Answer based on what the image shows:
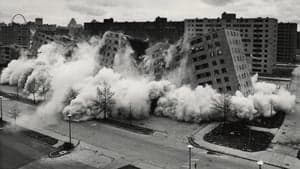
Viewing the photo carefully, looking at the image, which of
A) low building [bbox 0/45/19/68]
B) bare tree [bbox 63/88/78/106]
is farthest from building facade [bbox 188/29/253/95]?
low building [bbox 0/45/19/68]

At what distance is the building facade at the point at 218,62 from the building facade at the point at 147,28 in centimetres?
7430

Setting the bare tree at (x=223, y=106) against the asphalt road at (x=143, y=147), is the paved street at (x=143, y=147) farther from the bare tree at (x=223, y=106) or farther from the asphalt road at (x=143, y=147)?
the bare tree at (x=223, y=106)

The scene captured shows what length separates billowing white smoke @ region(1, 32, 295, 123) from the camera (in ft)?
154

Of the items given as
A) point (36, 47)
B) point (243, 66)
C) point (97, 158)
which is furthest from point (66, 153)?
point (36, 47)

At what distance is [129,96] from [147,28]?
296 ft

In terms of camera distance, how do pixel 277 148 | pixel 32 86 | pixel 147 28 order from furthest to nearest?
pixel 147 28, pixel 32 86, pixel 277 148

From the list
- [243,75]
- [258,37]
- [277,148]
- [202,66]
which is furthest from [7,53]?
[277,148]

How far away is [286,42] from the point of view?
5374 inches

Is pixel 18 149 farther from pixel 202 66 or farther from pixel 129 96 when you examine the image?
pixel 202 66

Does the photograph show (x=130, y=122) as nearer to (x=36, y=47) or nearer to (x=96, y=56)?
(x=96, y=56)

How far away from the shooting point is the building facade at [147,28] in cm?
13000

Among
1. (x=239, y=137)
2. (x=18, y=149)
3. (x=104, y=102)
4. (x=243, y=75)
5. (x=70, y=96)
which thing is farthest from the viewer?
(x=243, y=75)

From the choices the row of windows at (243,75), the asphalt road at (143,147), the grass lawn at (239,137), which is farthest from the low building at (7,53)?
the grass lawn at (239,137)

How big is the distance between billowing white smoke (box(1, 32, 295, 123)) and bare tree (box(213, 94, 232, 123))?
Result: 2.01 feet
